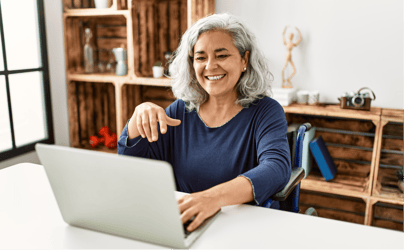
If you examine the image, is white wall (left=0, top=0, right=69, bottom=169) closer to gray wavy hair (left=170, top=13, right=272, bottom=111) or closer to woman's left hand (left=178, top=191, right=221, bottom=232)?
gray wavy hair (left=170, top=13, right=272, bottom=111)

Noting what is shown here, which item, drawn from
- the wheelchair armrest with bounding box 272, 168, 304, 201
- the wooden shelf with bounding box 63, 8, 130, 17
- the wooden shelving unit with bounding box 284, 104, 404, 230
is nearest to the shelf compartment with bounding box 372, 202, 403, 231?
the wooden shelving unit with bounding box 284, 104, 404, 230

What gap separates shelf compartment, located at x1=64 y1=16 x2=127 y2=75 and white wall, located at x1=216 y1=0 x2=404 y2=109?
93 cm

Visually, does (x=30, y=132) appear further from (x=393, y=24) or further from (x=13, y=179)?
(x=393, y=24)

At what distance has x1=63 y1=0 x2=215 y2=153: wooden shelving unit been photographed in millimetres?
2455

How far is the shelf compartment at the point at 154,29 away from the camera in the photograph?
249 centimetres

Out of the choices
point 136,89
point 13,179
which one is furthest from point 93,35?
point 13,179

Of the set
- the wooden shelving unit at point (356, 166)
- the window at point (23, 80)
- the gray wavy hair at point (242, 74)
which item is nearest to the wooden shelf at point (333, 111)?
the wooden shelving unit at point (356, 166)

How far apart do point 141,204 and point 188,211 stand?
6.3 inches

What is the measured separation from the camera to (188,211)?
85 centimetres

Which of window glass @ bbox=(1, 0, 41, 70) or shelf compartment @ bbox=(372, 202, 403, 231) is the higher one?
window glass @ bbox=(1, 0, 41, 70)

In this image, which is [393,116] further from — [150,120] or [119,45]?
[119,45]

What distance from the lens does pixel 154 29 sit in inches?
104

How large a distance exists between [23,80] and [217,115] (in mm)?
1858

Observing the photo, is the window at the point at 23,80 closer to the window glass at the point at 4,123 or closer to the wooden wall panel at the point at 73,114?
the window glass at the point at 4,123
